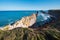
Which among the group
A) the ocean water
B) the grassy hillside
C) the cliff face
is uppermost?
the ocean water

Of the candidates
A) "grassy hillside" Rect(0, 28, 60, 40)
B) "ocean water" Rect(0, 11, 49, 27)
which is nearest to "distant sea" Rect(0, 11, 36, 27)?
Result: "ocean water" Rect(0, 11, 49, 27)

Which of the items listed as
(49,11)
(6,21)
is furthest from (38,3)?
(6,21)

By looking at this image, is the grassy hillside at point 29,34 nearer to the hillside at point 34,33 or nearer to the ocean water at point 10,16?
the hillside at point 34,33

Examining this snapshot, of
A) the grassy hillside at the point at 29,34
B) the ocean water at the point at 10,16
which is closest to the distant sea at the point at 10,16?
the ocean water at the point at 10,16

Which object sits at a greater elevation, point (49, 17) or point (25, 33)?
point (49, 17)

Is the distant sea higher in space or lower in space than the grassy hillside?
higher

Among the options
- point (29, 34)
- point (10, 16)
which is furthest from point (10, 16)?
point (29, 34)

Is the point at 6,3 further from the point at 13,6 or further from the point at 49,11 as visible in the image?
the point at 49,11

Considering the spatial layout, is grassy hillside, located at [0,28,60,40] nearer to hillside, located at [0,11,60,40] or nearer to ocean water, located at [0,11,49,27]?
hillside, located at [0,11,60,40]

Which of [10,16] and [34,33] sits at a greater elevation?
[10,16]

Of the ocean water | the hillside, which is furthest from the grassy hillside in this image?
the ocean water

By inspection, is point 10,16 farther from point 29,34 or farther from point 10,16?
point 29,34
